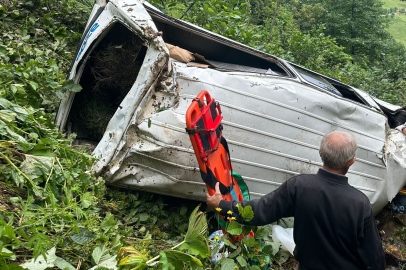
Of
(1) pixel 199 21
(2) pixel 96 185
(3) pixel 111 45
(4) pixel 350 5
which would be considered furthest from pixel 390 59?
(4) pixel 350 5

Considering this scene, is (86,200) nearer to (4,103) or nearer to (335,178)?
(4,103)

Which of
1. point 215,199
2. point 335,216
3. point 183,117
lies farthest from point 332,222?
point 183,117

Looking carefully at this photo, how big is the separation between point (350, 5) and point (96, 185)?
17.9m

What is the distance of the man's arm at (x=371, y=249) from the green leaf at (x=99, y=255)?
151 centimetres

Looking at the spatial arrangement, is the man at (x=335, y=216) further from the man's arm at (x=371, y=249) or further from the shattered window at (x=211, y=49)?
the shattered window at (x=211, y=49)

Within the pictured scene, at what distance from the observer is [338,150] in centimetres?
202

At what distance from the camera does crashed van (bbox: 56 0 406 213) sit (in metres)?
2.61

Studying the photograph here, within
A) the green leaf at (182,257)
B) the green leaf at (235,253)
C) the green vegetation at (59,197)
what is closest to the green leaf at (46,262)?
the green vegetation at (59,197)

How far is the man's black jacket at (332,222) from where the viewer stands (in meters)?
2.00

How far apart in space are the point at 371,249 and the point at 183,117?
5.20 ft

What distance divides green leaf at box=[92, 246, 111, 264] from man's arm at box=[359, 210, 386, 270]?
1.51 m

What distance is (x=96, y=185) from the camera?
2.51 m

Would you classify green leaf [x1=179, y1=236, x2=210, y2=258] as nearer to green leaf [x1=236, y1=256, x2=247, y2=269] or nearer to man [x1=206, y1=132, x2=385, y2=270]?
green leaf [x1=236, y1=256, x2=247, y2=269]

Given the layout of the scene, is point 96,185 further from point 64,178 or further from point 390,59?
point 390,59
